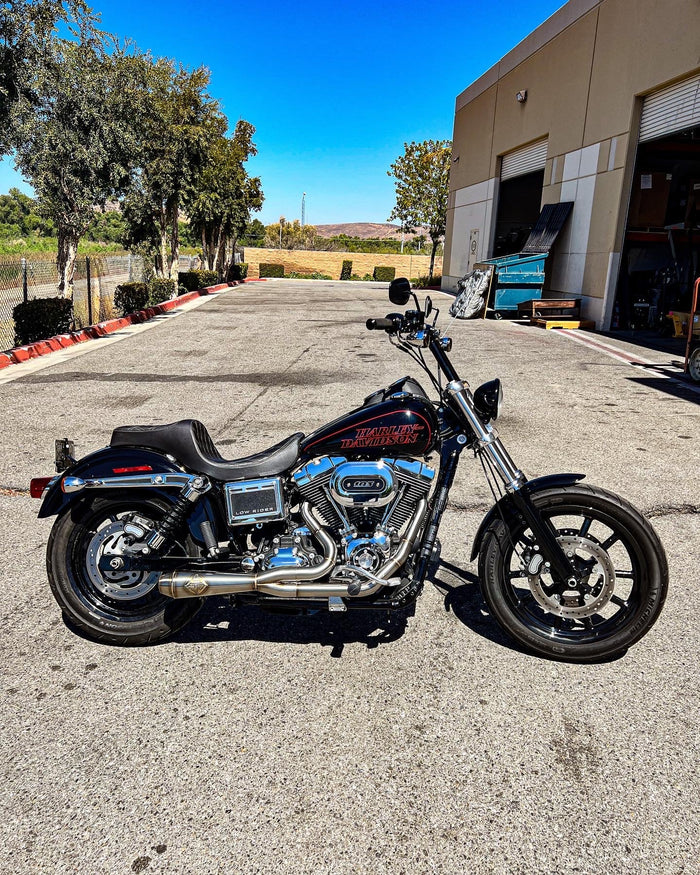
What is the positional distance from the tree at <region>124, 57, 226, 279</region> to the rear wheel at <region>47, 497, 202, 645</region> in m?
14.6

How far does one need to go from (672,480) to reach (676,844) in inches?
158

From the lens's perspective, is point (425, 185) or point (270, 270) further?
point (270, 270)

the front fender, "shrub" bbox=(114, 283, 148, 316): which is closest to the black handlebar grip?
the front fender

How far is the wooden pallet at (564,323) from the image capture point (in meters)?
16.3

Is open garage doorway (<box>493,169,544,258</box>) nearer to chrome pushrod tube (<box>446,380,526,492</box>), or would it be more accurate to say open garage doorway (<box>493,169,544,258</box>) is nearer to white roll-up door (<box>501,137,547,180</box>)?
white roll-up door (<box>501,137,547,180</box>)

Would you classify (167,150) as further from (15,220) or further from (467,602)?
(15,220)

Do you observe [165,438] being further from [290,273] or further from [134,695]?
[290,273]

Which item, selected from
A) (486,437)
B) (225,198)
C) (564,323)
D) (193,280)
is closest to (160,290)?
(193,280)

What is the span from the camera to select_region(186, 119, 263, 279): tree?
2678 cm

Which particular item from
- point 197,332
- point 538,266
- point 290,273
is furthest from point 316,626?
point 290,273

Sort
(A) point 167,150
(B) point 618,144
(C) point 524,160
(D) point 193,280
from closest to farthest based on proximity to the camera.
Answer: (B) point 618,144 → (A) point 167,150 → (C) point 524,160 → (D) point 193,280

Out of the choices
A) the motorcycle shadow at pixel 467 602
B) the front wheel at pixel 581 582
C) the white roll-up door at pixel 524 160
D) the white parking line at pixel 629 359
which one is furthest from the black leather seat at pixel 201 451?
the white roll-up door at pixel 524 160

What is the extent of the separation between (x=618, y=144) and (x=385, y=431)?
15.9 meters

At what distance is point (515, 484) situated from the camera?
2.88m
